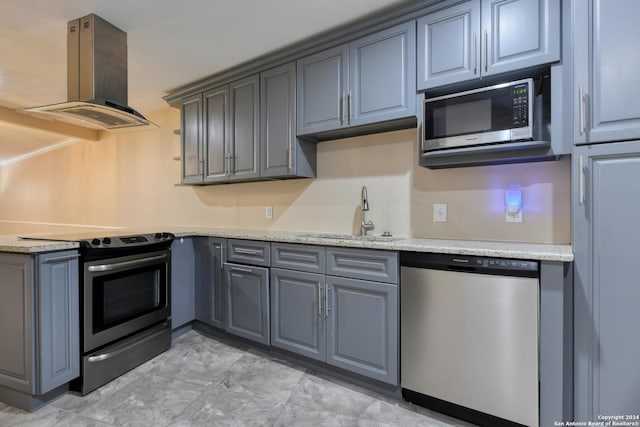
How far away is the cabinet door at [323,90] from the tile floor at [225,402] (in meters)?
1.80

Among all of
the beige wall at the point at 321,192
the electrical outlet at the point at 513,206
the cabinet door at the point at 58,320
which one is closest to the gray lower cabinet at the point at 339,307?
the beige wall at the point at 321,192

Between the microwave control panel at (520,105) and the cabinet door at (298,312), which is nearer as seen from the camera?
the microwave control panel at (520,105)

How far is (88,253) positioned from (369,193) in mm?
1979

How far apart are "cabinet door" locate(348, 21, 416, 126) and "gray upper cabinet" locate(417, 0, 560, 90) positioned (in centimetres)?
8

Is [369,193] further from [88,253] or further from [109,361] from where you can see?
[109,361]

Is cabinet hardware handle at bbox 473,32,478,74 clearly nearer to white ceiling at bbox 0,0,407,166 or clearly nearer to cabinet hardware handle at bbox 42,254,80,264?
white ceiling at bbox 0,0,407,166

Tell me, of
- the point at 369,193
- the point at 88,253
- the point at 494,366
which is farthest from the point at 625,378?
the point at 88,253

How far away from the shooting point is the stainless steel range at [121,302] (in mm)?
1914

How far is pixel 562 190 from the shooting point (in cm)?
183

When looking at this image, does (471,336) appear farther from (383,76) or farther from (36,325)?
(36,325)

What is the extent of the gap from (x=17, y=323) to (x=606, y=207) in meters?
3.14

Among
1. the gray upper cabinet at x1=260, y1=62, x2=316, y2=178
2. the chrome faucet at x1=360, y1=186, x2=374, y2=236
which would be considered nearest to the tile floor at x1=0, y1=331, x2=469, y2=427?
the chrome faucet at x1=360, y1=186, x2=374, y2=236

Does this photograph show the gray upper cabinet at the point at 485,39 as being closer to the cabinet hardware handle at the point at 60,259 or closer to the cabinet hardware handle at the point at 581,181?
the cabinet hardware handle at the point at 581,181

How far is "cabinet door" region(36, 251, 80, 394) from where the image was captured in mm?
1721
